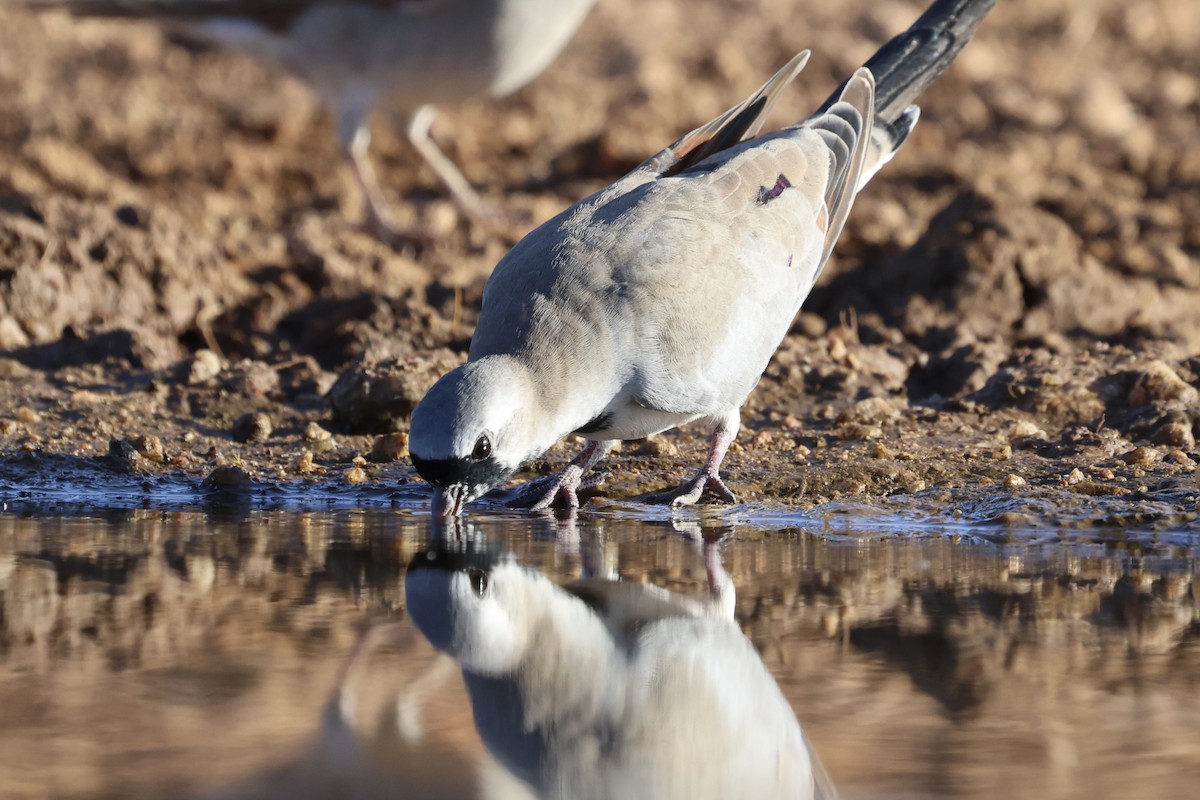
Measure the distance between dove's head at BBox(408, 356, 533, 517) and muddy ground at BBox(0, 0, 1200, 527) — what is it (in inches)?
41.6

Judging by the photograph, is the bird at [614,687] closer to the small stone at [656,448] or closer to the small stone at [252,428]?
the small stone at [656,448]

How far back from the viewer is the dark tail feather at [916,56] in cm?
680

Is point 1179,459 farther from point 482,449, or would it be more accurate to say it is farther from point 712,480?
point 482,449

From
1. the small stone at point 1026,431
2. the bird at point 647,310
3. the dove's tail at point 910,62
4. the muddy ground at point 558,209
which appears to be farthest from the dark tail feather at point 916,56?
the small stone at point 1026,431

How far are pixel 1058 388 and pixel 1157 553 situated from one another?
1966 mm

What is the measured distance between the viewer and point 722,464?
593 cm

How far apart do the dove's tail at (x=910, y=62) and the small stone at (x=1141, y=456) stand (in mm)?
1723

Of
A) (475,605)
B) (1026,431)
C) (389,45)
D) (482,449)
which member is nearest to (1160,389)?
(1026,431)

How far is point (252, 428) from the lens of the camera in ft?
20.7

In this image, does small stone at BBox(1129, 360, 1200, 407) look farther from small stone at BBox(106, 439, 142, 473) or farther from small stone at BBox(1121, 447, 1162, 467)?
small stone at BBox(106, 439, 142, 473)

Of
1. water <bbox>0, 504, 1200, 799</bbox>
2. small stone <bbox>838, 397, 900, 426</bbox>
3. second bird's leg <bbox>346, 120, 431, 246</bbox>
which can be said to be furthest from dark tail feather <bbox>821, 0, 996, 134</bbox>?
second bird's leg <bbox>346, 120, 431, 246</bbox>

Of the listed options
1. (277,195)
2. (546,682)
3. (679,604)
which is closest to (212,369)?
(277,195)

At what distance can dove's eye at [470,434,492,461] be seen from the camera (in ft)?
15.1

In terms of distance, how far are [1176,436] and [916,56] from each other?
1.98 m
